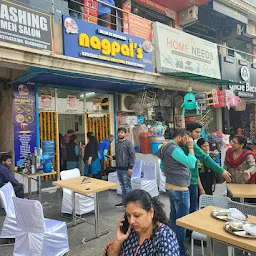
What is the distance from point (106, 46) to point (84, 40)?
0.65 m

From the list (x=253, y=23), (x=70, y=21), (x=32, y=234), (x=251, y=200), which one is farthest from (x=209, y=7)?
(x=32, y=234)

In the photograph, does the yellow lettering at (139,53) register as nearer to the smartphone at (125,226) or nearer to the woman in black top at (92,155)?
the woman in black top at (92,155)

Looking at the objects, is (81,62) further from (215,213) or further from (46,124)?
(215,213)

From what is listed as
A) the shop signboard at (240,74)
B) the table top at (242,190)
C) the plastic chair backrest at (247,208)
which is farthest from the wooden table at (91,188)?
the shop signboard at (240,74)

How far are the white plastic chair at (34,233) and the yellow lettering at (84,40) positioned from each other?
161 inches

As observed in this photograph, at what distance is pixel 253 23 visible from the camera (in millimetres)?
13289

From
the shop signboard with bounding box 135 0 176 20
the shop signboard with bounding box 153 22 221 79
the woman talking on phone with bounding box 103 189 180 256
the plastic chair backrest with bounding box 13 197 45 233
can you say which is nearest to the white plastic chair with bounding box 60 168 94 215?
the plastic chair backrest with bounding box 13 197 45 233

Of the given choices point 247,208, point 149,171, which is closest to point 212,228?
point 247,208

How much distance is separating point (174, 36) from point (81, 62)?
394 centimetres

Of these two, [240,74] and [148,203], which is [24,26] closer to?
[148,203]

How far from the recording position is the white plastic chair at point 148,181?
18.6 ft

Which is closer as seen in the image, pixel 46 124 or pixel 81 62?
pixel 81 62

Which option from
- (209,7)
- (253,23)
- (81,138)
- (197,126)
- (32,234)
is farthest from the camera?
(253,23)

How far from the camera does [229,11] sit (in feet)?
35.1
